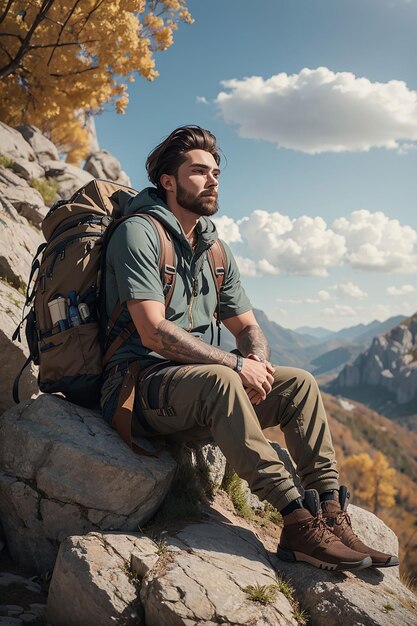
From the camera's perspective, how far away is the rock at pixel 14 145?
59.9ft

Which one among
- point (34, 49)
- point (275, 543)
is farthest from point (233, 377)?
point (34, 49)

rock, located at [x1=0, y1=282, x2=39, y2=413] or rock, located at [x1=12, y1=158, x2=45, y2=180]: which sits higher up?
rock, located at [x1=12, y1=158, x2=45, y2=180]

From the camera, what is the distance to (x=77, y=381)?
4.52m

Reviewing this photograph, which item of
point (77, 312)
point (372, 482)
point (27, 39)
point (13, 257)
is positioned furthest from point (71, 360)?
point (372, 482)

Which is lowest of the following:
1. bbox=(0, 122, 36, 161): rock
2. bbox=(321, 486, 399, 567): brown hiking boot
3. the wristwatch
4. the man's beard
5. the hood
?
bbox=(321, 486, 399, 567): brown hiking boot

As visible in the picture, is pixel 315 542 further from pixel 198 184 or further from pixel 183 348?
pixel 198 184

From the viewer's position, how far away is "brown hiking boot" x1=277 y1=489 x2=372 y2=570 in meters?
3.81

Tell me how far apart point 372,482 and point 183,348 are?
82118 millimetres

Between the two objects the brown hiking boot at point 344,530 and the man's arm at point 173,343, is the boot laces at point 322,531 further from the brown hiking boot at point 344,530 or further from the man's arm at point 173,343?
the man's arm at point 173,343

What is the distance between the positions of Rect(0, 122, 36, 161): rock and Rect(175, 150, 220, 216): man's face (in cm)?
1501

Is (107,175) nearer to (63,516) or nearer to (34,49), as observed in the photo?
(34,49)

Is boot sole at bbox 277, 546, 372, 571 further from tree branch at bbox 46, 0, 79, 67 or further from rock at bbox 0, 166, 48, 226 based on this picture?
→ tree branch at bbox 46, 0, 79, 67

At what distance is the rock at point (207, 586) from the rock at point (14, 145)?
56.6 ft

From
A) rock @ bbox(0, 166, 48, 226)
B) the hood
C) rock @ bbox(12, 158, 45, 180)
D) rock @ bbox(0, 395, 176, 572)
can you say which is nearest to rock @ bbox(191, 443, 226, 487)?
rock @ bbox(0, 395, 176, 572)
